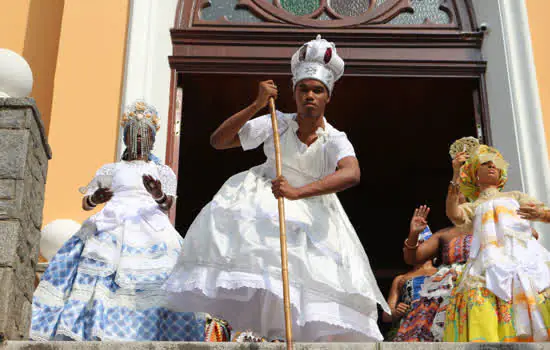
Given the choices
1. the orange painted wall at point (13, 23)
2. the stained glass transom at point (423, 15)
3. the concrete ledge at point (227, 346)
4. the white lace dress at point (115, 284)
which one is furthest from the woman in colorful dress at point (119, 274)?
the stained glass transom at point (423, 15)

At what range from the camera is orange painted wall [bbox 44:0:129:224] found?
7.89 metres

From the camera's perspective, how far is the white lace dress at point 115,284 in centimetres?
598

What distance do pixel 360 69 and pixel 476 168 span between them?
2706mm

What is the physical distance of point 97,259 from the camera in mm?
6219

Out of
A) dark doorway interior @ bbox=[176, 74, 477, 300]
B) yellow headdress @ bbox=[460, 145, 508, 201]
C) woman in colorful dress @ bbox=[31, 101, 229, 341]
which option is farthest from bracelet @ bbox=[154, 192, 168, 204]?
dark doorway interior @ bbox=[176, 74, 477, 300]

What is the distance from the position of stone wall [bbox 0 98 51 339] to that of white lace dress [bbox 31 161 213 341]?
94cm

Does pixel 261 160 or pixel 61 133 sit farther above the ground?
pixel 261 160

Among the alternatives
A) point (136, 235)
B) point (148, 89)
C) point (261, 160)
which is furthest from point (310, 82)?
point (261, 160)

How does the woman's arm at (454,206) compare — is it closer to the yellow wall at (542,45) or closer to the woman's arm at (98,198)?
the yellow wall at (542,45)

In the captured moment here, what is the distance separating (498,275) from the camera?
575 centimetres

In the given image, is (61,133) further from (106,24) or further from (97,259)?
(97,259)

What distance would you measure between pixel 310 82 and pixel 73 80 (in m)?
3.34

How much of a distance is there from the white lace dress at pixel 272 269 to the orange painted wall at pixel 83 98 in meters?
2.60

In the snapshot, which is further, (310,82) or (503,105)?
(503,105)
